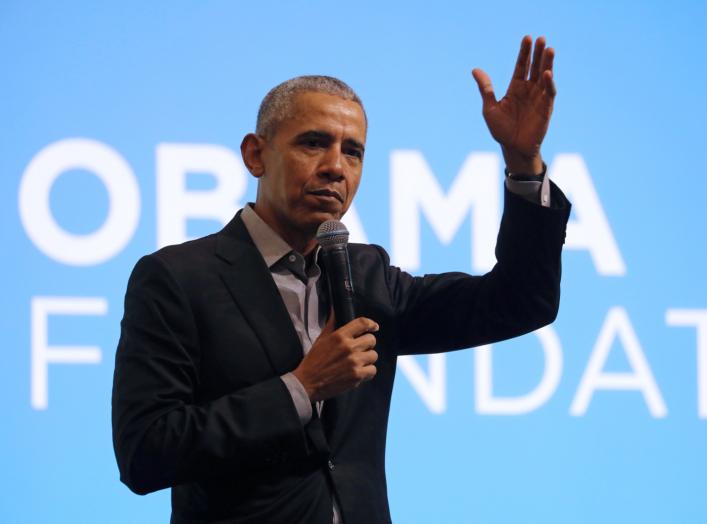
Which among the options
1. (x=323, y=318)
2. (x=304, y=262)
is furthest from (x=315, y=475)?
(x=304, y=262)

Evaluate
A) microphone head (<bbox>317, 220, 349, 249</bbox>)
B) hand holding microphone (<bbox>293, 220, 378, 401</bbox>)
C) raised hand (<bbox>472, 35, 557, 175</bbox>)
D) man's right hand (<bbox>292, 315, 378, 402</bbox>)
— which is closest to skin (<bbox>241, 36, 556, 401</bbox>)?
raised hand (<bbox>472, 35, 557, 175</bbox>)

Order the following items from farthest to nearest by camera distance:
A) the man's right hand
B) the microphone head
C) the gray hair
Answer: the gray hair
the microphone head
the man's right hand

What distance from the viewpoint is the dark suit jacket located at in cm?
158

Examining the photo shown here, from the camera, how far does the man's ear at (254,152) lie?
197cm

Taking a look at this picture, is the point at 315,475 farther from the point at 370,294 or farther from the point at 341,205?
the point at 341,205

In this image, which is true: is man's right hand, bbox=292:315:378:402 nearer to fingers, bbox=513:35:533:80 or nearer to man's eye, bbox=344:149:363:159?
man's eye, bbox=344:149:363:159

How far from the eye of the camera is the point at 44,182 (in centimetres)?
308

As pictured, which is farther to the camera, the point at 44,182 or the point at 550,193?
the point at 44,182

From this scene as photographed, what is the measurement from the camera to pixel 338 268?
5.44 feet

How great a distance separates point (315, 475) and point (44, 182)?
5.89ft

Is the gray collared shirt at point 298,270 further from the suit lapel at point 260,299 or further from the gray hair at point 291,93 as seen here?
the gray hair at point 291,93

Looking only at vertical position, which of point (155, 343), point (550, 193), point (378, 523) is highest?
point (550, 193)

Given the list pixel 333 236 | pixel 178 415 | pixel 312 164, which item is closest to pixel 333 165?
pixel 312 164

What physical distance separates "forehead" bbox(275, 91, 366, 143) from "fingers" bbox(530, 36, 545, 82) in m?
0.35
